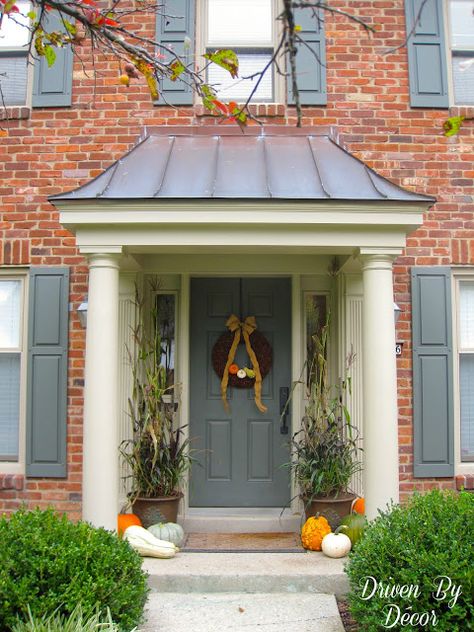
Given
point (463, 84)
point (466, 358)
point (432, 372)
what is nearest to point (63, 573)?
point (432, 372)

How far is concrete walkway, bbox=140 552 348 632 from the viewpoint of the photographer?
4027 mm

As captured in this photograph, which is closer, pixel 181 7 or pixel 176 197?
pixel 176 197

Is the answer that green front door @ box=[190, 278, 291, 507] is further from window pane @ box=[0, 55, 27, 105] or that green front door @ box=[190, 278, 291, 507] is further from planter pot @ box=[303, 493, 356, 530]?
window pane @ box=[0, 55, 27, 105]

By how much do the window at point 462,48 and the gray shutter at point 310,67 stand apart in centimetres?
125

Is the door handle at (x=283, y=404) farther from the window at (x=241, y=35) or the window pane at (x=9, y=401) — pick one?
the window at (x=241, y=35)

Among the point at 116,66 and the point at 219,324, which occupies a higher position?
the point at 116,66

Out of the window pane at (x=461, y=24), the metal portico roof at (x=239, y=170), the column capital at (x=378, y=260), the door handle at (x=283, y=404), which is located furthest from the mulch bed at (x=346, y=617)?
the window pane at (x=461, y=24)

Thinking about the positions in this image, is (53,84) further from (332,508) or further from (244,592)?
(244,592)

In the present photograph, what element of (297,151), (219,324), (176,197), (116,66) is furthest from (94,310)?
(116,66)

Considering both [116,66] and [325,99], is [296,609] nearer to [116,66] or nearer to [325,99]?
[325,99]

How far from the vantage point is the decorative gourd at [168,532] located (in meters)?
5.03

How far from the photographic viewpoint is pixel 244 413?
6039 mm

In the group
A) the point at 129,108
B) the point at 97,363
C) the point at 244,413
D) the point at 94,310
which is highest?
the point at 129,108

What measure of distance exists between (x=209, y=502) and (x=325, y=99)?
12.5 feet
